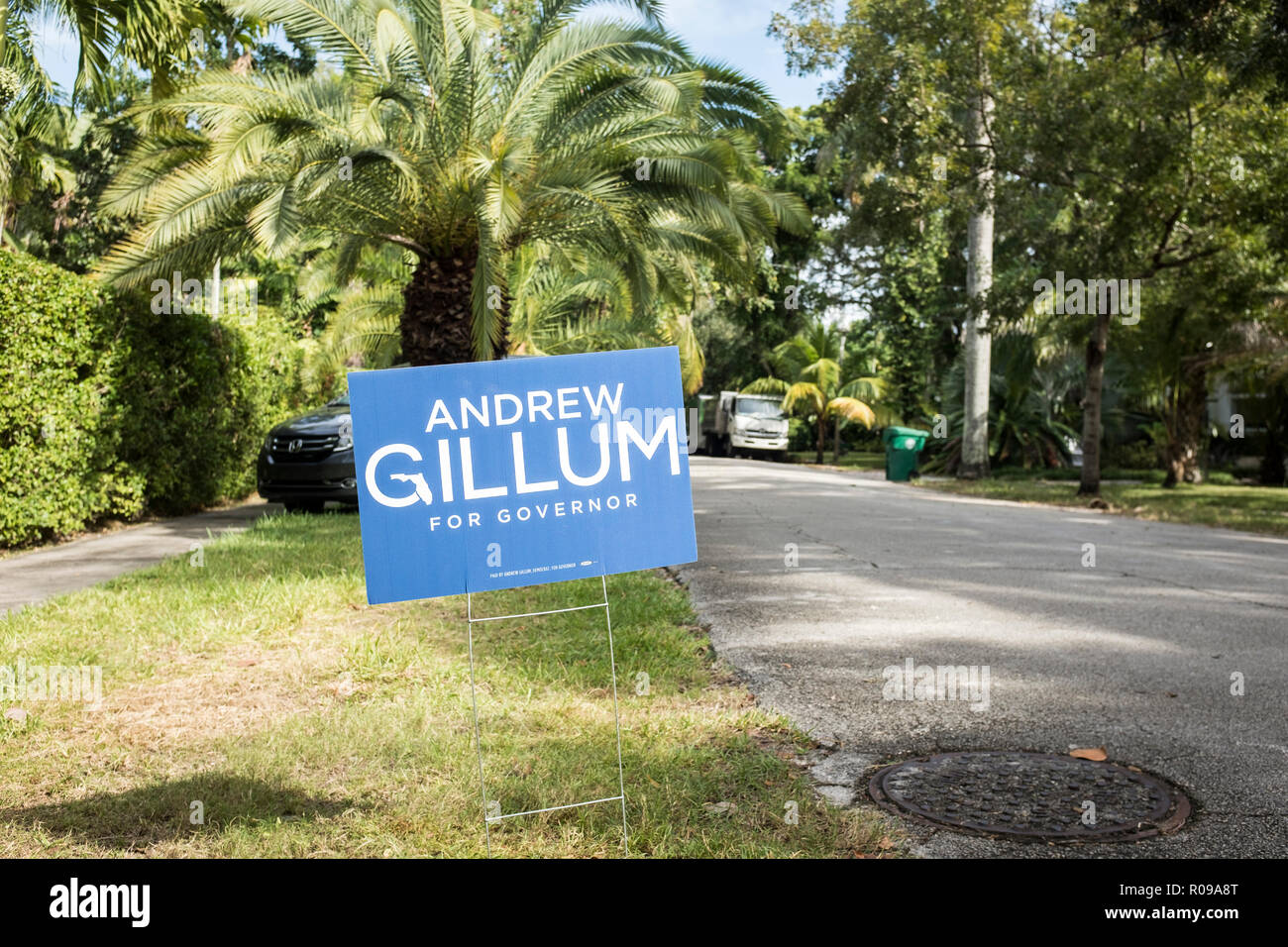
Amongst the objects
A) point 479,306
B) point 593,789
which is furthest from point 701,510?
point 593,789

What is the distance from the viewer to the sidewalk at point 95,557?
27.2ft

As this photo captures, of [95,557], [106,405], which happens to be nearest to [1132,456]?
[106,405]

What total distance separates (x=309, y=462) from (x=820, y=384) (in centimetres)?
2637

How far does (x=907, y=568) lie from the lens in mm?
9961

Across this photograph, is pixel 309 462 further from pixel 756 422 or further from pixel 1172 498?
pixel 756 422

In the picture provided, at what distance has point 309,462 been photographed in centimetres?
1273

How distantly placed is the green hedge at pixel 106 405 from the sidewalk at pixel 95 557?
Answer: 31cm

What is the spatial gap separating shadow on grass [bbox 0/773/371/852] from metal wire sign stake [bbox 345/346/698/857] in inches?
29.7

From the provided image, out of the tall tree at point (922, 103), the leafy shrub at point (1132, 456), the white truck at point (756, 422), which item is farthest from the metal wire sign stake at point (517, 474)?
the white truck at point (756, 422)

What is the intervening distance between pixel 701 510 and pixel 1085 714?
10523 mm

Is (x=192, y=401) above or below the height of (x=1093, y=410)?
above

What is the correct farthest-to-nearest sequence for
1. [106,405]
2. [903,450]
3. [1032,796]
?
[903,450] < [106,405] < [1032,796]

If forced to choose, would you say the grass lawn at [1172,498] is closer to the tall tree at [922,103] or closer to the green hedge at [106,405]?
the tall tree at [922,103]
